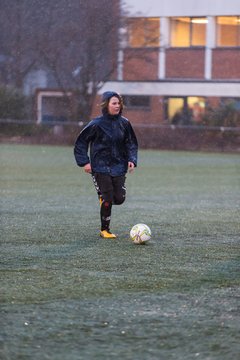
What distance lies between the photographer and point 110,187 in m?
9.56

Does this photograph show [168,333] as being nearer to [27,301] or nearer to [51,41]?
[27,301]

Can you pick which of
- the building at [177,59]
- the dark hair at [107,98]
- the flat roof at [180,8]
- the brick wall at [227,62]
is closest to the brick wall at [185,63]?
the building at [177,59]

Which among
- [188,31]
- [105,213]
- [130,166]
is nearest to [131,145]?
[130,166]

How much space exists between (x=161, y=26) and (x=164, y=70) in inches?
103

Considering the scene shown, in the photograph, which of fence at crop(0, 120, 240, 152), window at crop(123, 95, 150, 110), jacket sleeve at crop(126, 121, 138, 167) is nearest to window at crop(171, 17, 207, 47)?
window at crop(123, 95, 150, 110)

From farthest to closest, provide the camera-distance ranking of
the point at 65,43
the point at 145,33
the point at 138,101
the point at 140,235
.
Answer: the point at 138,101
the point at 145,33
the point at 65,43
the point at 140,235

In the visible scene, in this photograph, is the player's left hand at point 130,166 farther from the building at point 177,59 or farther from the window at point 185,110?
the window at point 185,110

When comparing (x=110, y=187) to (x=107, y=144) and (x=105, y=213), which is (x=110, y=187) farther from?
(x=107, y=144)

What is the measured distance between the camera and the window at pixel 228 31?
33062mm

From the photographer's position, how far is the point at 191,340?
5.24 meters

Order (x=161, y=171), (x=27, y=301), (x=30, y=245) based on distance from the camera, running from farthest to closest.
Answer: (x=161, y=171) < (x=30, y=245) < (x=27, y=301)

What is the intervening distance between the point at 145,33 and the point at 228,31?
2.95 meters

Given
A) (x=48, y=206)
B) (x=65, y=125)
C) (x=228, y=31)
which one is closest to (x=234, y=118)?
(x=228, y=31)

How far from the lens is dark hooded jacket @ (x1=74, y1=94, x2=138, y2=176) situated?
378 inches
